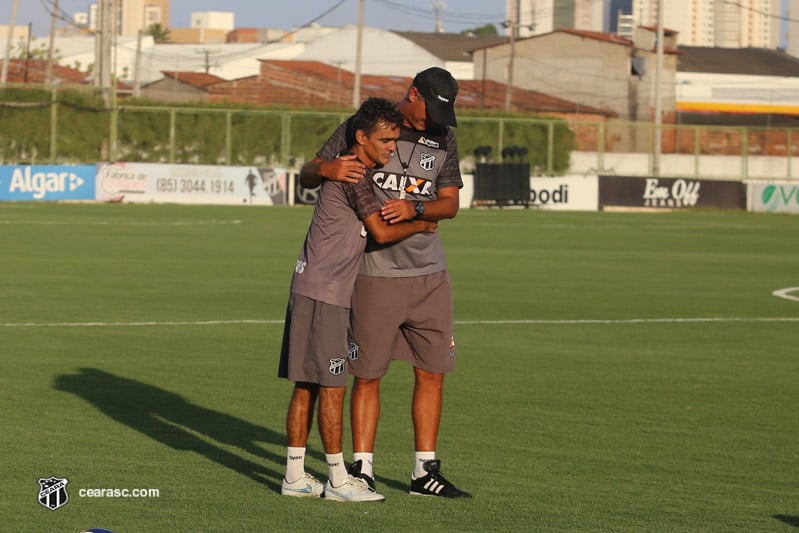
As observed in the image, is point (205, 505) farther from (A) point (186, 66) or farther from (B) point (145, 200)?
(A) point (186, 66)

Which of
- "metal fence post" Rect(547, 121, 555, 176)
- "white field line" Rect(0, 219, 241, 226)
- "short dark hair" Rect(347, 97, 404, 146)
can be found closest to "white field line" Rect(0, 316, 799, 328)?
"short dark hair" Rect(347, 97, 404, 146)

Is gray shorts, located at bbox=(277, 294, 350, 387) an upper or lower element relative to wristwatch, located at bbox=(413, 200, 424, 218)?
lower

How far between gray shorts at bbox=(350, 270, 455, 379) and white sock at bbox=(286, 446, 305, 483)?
50cm

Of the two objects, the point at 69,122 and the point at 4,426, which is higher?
the point at 69,122

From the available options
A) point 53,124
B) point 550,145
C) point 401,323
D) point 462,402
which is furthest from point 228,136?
point 401,323

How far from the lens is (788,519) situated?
23.1 feet

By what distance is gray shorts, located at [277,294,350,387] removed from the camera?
7.24 meters

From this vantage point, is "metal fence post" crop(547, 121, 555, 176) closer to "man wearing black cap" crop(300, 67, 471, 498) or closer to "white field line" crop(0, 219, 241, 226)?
"white field line" crop(0, 219, 241, 226)

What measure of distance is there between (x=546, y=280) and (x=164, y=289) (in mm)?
5635

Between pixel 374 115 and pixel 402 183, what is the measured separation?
478 millimetres

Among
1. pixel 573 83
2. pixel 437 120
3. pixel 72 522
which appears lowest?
pixel 72 522

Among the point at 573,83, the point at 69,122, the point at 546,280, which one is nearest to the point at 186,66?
the point at 573,83

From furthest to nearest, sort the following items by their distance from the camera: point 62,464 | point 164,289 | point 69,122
A: point 69,122, point 164,289, point 62,464

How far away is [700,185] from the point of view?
4872cm
